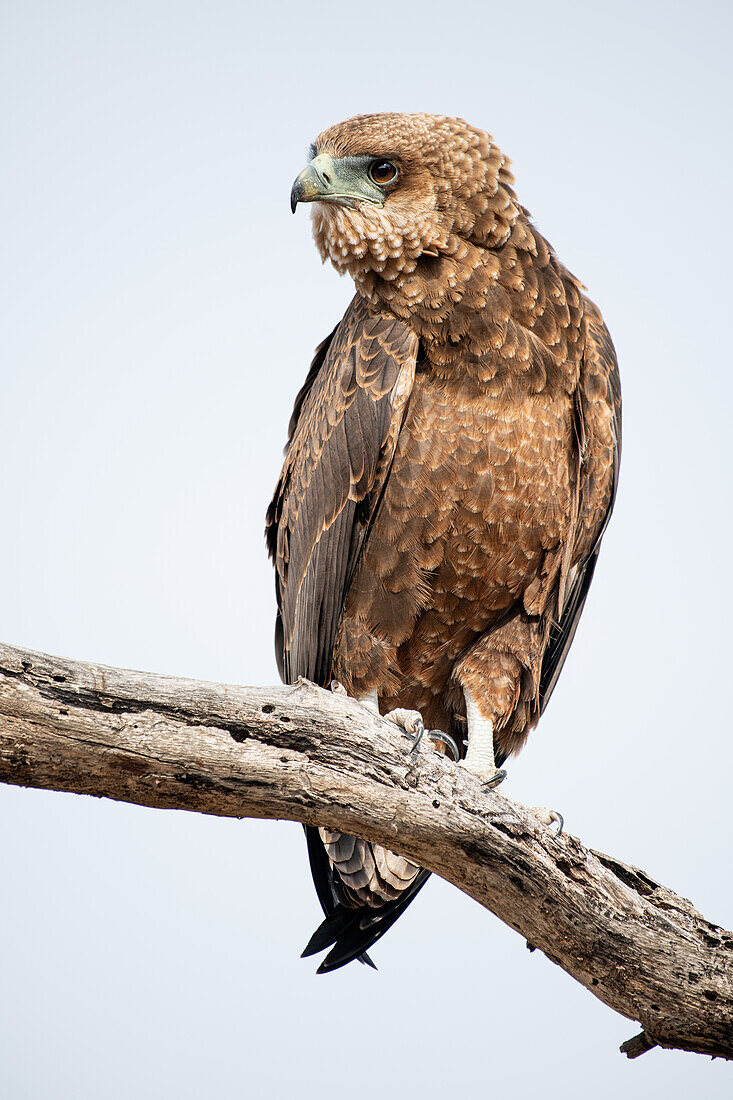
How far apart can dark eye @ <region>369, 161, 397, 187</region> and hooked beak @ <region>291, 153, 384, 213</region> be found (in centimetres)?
3

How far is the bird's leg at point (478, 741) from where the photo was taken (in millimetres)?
4797

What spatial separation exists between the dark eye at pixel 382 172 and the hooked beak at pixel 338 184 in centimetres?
3

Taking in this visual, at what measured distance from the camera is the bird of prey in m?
4.52

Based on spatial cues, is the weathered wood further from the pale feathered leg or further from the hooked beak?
the hooked beak

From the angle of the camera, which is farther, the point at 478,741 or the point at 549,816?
the point at 478,741

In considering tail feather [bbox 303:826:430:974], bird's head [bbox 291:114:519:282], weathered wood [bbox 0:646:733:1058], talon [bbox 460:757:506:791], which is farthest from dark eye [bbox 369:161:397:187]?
tail feather [bbox 303:826:430:974]

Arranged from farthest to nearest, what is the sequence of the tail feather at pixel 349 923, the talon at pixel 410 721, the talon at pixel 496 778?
the tail feather at pixel 349 923, the talon at pixel 496 778, the talon at pixel 410 721

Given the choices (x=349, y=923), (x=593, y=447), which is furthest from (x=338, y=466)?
(x=349, y=923)

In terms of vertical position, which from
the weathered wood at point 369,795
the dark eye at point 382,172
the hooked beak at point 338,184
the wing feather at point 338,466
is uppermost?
the dark eye at point 382,172

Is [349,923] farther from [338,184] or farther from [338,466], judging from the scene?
[338,184]

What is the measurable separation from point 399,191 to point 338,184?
0.27 metres

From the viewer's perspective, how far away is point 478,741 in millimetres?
4906

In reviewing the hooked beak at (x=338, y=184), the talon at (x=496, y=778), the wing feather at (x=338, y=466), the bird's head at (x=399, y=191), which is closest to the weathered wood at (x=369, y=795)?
the talon at (x=496, y=778)

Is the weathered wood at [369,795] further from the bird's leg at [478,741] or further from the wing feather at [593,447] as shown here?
the wing feather at [593,447]
